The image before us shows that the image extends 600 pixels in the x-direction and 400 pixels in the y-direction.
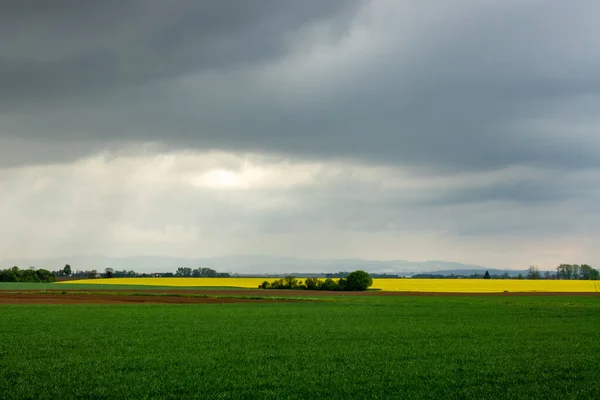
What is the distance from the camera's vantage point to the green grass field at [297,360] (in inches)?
656

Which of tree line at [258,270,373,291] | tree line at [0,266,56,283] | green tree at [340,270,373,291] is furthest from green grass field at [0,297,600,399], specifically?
tree line at [0,266,56,283]

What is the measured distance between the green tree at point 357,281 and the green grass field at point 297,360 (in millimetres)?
76275

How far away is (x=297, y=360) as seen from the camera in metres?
22.3

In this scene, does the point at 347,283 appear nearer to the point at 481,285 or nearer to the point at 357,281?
the point at 357,281

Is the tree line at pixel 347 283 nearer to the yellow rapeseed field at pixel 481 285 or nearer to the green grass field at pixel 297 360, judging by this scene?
the yellow rapeseed field at pixel 481 285

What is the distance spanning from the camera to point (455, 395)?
1617 centimetres

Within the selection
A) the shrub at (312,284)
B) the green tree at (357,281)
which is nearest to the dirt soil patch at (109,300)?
the green tree at (357,281)

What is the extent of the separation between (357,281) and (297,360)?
312 ft

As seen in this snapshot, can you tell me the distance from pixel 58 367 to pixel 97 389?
4945 mm

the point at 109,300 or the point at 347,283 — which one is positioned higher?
the point at 347,283

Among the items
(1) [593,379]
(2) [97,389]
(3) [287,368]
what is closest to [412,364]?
(3) [287,368]

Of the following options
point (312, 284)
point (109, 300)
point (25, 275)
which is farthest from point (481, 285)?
point (25, 275)

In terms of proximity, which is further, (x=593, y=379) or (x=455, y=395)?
(x=593, y=379)

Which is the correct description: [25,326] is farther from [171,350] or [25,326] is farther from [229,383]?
[229,383]
